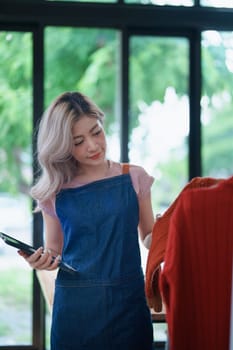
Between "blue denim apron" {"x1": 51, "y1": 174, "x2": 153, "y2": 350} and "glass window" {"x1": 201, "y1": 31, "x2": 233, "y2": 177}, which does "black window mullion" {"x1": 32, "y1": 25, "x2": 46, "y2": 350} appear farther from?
"blue denim apron" {"x1": 51, "y1": 174, "x2": 153, "y2": 350}

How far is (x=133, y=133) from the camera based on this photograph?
3.19 meters

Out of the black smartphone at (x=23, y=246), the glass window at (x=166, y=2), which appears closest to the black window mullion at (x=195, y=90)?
the glass window at (x=166, y=2)

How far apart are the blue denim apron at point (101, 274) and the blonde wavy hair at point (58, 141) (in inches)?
2.6

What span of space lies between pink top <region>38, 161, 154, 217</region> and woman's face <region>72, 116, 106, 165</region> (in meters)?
0.06

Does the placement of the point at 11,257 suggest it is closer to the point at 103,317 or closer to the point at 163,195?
the point at 163,195

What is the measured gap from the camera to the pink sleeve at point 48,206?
6.10ft

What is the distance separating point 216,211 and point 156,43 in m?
1.87

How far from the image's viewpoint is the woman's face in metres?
1.79

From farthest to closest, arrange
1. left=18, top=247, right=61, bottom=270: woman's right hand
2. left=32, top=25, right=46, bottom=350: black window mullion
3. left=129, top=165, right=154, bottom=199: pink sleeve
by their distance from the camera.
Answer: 1. left=32, top=25, right=46, bottom=350: black window mullion
2. left=129, top=165, right=154, bottom=199: pink sleeve
3. left=18, top=247, right=61, bottom=270: woman's right hand

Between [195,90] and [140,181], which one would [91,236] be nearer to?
[140,181]

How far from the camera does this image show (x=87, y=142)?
1.79 m

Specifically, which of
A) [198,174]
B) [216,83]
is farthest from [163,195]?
[216,83]

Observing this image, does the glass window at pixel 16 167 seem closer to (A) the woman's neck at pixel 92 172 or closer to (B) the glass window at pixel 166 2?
(B) the glass window at pixel 166 2

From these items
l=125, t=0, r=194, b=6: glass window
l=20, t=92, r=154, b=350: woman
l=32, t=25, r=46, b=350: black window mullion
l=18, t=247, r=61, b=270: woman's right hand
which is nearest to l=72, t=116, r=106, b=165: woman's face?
l=20, t=92, r=154, b=350: woman
